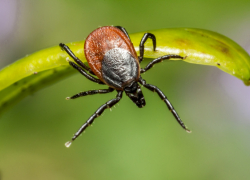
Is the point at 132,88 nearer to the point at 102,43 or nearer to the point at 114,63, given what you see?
the point at 114,63

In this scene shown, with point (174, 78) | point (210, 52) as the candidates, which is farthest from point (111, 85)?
point (174, 78)

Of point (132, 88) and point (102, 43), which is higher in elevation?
point (102, 43)

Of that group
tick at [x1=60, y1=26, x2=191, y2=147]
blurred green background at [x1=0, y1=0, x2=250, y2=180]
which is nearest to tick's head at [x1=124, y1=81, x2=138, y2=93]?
tick at [x1=60, y1=26, x2=191, y2=147]

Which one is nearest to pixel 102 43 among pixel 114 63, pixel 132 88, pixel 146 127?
pixel 114 63

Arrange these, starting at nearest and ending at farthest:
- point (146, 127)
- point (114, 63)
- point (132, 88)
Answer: point (114, 63) < point (132, 88) < point (146, 127)

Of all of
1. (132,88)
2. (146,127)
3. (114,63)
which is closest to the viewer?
(114,63)

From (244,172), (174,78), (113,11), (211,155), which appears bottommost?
(244,172)

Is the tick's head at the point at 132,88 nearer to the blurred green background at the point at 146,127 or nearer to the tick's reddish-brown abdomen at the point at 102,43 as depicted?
the tick's reddish-brown abdomen at the point at 102,43

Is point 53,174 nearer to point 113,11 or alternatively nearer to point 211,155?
point 211,155
